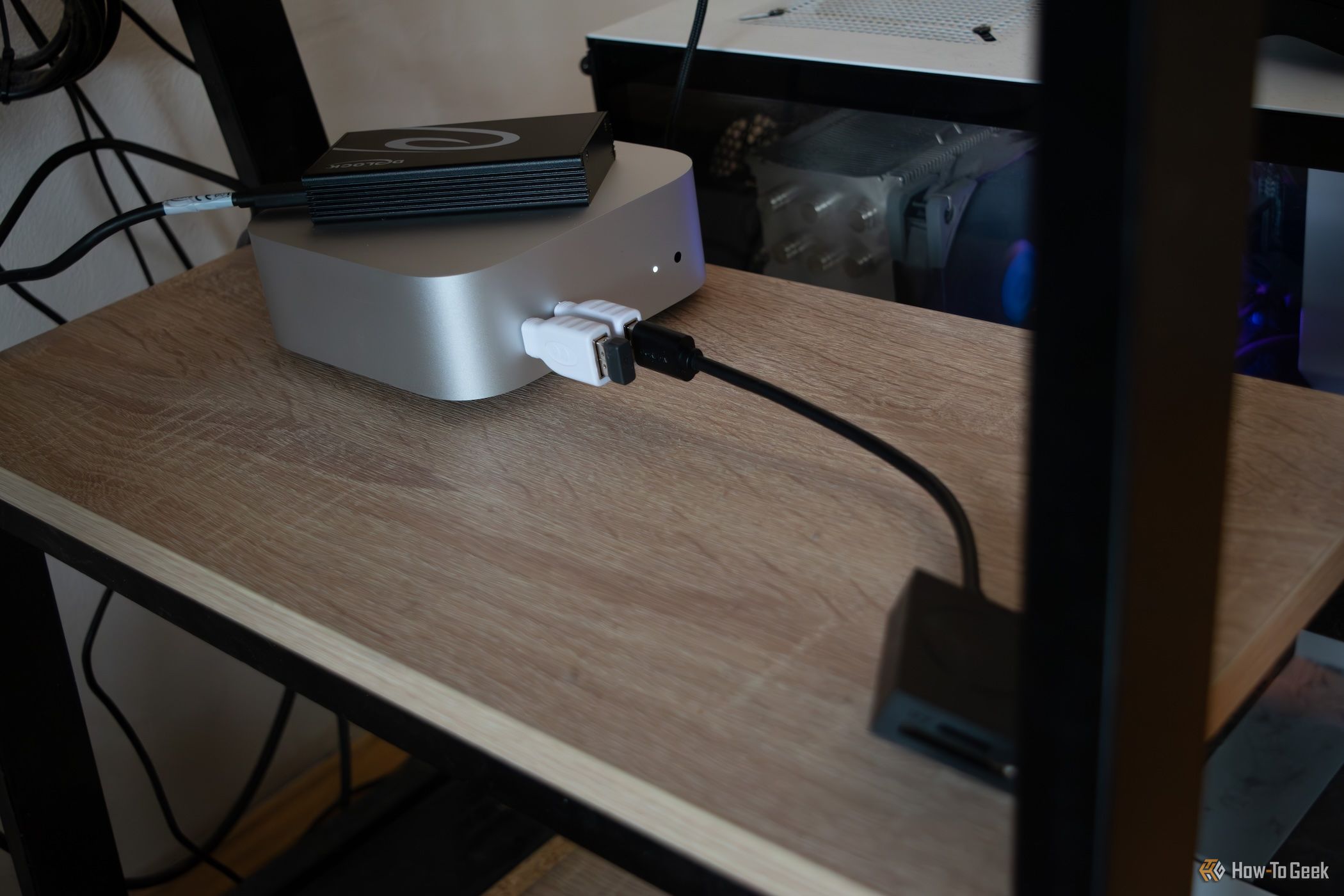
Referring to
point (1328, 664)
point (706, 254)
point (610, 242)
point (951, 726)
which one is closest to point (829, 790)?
point (951, 726)

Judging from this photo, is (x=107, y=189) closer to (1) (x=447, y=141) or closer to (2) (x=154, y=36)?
(2) (x=154, y=36)

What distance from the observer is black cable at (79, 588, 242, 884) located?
966mm

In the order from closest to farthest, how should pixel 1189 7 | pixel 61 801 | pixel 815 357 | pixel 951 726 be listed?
pixel 1189 7
pixel 951 726
pixel 815 357
pixel 61 801

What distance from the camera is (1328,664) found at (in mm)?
622

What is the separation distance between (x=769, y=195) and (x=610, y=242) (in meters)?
0.36

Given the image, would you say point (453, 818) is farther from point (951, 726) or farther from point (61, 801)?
point (951, 726)

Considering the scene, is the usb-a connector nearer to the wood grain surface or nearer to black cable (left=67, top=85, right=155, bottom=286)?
the wood grain surface

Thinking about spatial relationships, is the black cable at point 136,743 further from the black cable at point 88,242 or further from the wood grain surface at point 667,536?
the wood grain surface at point 667,536

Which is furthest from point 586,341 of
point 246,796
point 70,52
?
point 246,796

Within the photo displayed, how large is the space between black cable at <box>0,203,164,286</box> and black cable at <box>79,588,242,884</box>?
296mm

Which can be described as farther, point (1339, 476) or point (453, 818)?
point (453, 818)

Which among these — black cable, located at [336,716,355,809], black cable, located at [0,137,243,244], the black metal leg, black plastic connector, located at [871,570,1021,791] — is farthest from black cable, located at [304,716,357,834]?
black plastic connector, located at [871,570,1021,791]

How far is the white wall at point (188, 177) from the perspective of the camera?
93cm

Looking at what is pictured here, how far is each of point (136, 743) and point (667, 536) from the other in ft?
2.64
